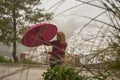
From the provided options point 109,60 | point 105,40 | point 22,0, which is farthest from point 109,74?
point 22,0

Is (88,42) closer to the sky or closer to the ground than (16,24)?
closer to the ground

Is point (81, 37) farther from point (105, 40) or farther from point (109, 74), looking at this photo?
point (109, 74)

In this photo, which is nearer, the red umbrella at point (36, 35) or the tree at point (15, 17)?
the red umbrella at point (36, 35)

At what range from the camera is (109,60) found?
2070mm

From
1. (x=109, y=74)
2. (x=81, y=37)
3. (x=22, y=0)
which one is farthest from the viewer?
(x=22, y=0)

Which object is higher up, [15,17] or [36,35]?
[15,17]

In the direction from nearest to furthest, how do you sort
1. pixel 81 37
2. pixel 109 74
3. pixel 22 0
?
pixel 109 74, pixel 81 37, pixel 22 0

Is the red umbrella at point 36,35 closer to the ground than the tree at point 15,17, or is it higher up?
closer to the ground

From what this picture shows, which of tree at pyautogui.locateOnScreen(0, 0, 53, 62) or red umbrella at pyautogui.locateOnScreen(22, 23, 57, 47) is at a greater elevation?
tree at pyautogui.locateOnScreen(0, 0, 53, 62)

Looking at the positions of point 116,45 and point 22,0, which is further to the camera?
point 22,0

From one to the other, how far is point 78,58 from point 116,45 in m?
0.18

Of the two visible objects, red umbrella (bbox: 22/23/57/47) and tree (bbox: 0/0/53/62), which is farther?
tree (bbox: 0/0/53/62)

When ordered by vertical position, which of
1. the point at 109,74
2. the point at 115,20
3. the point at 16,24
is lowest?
the point at 109,74

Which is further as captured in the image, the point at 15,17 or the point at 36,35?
the point at 15,17
